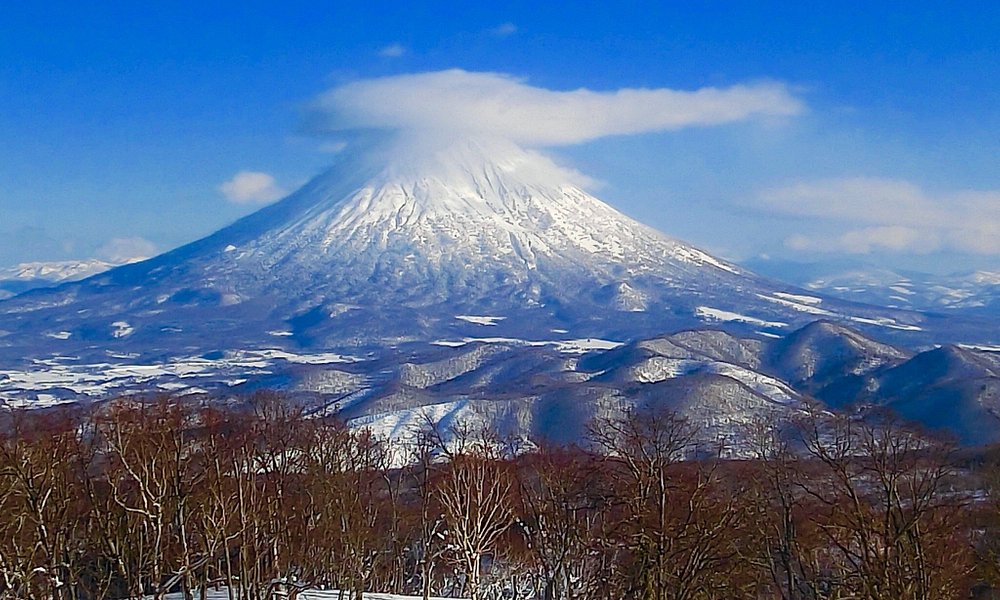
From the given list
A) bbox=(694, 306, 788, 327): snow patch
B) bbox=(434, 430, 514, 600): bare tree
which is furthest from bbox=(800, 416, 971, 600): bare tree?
bbox=(694, 306, 788, 327): snow patch

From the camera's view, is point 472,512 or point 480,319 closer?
point 472,512

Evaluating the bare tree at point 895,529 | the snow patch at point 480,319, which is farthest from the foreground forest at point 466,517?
the snow patch at point 480,319

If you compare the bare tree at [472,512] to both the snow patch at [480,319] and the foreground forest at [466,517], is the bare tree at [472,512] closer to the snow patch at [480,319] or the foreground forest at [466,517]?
the foreground forest at [466,517]

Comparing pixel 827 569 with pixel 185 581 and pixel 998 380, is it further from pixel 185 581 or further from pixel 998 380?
pixel 998 380

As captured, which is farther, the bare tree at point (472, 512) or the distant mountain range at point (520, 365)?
the distant mountain range at point (520, 365)

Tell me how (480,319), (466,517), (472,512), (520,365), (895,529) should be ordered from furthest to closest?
(480,319)
(520,365)
(472,512)
(466,517)
(895,529)

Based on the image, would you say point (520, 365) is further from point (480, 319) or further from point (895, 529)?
point (895, 529)

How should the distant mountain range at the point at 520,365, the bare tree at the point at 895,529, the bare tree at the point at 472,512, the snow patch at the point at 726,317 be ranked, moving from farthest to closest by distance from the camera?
the snow patch at the point at 726,317, the distant mountain range at the point at 520,365, the bare tree at the point at 472,512, the bare tree at the point at 895,529

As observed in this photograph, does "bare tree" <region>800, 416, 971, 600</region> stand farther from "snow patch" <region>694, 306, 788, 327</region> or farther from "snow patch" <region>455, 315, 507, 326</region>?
"snow patch" <region>455, 315, 507, 326</region>

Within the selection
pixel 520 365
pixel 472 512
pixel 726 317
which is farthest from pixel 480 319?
pixel 472 512
